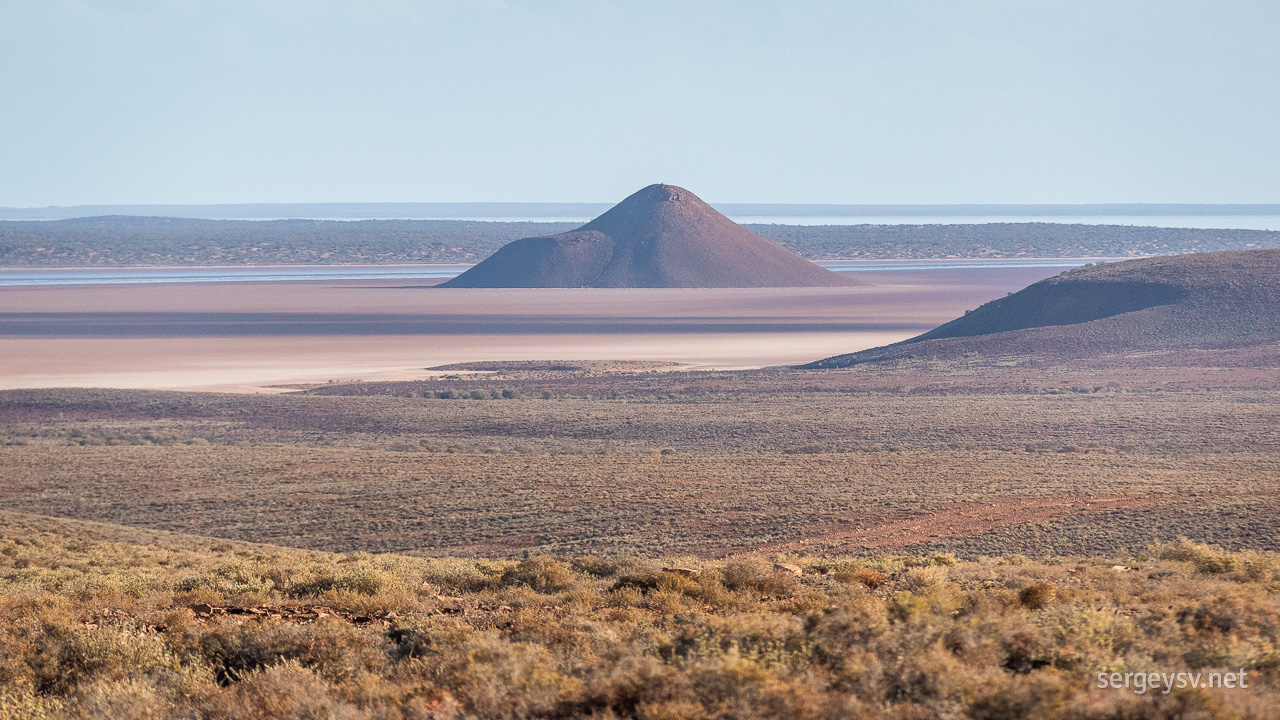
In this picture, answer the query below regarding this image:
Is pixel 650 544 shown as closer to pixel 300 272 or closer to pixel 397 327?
pixel 397 327

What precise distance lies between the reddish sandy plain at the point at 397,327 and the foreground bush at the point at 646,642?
4254 centimetres

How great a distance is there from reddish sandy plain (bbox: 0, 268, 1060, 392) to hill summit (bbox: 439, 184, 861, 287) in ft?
14.1

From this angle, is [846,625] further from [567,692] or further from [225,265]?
[225,265]

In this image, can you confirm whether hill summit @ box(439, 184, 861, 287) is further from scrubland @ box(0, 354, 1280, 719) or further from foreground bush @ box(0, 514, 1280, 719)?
foreground bush @ box(0, 514, 1280, 719)

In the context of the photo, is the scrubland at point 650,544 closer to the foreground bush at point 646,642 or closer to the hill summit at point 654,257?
the foreground bush at point 646,642

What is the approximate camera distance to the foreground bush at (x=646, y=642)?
7.01 m

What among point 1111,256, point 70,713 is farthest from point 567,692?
point 1111,256

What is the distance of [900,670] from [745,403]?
1469 inches

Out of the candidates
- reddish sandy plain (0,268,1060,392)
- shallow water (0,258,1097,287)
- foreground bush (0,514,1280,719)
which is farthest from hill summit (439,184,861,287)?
foreground bush (0,514,1280,719)

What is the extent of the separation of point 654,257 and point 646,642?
105278 millimetres

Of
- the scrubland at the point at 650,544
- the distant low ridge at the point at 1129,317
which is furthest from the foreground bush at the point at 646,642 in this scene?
the distant low ridge at the point at 1129,317

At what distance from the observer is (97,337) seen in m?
73.7

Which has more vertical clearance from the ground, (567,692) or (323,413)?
(567,692)

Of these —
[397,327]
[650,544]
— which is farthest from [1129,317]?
[397,327]
